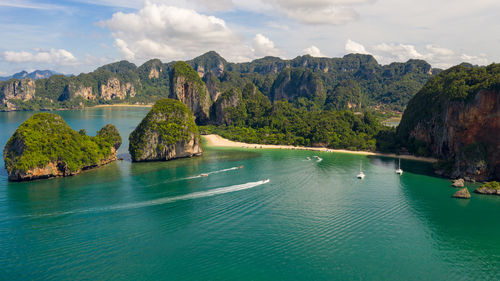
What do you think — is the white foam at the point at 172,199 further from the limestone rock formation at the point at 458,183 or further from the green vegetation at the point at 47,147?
the limestone rock formation at the point at 458,183

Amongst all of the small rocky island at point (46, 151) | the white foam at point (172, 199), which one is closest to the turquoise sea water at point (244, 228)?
the white foam at point (172, 199)

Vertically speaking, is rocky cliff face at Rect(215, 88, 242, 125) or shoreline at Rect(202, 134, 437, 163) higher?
rocky cliff face at Rect(215, 88, 242, 125)

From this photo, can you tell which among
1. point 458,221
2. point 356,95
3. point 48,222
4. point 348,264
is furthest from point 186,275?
point 356,95

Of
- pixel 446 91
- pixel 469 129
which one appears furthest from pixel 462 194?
pixel 446 91

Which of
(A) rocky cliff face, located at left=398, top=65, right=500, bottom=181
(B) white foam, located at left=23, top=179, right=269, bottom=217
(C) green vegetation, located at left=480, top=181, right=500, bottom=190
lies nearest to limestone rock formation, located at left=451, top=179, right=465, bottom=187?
(C) green vegetation, located at left=480, top=181, right=500, bottom=190

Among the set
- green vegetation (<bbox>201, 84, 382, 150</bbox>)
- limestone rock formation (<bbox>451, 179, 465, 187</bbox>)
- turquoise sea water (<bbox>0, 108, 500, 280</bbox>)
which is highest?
green vegetation (<bbox>201, 84, 382, 150</bbox>)

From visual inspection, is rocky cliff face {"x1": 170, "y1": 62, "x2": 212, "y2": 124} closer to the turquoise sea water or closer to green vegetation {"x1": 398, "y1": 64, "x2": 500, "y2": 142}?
the turquoise sea water
